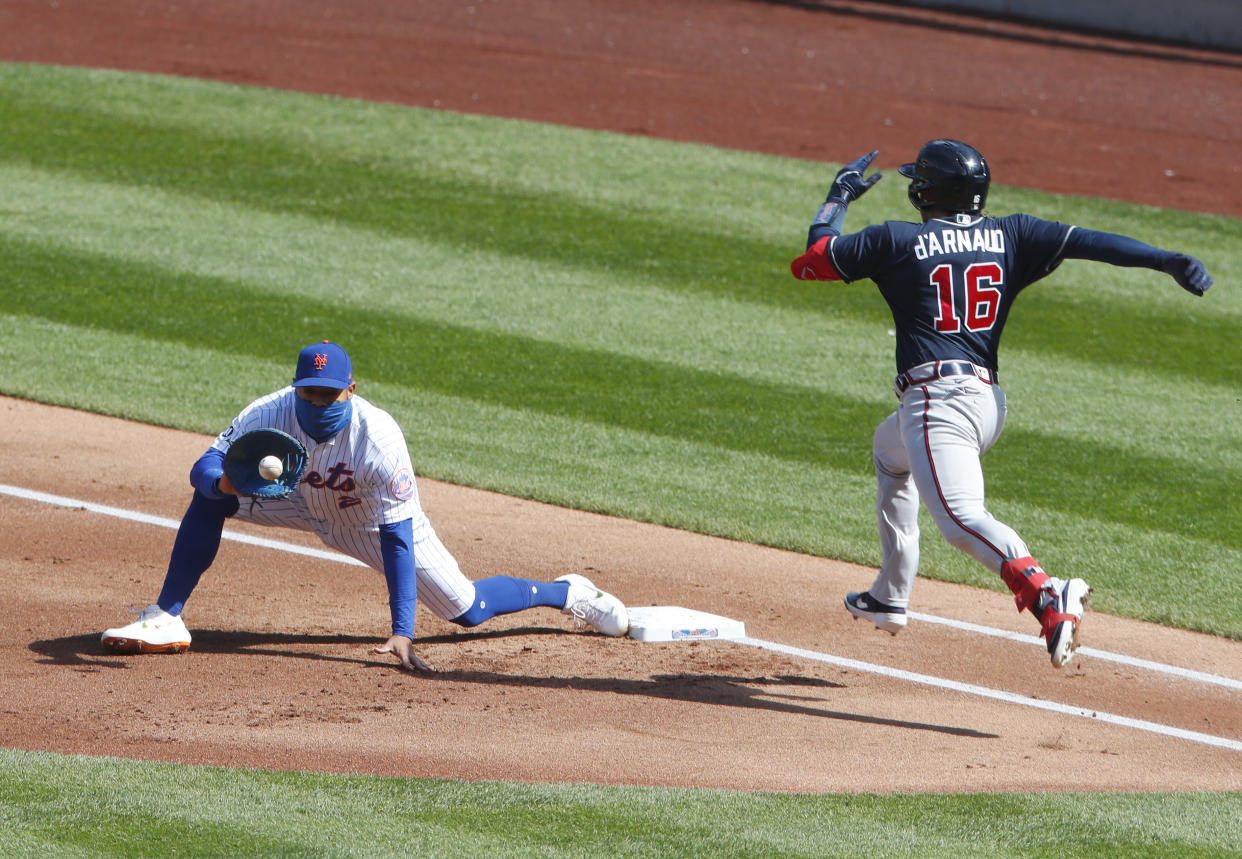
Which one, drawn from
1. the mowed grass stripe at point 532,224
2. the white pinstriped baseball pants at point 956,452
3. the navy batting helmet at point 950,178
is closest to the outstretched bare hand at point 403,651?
the white pinstriped baseball pants at point 956,452

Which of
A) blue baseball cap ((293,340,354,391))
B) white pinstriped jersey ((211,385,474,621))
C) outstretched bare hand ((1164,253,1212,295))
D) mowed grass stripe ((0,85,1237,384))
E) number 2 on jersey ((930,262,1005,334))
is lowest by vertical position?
white pinstriped jersey ((211,385,474,621))

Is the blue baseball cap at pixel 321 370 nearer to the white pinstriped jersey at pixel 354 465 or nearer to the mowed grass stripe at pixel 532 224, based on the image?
the white pinstriped jersey at pixel 354 465

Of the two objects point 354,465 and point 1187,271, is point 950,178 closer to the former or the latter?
point 1187,271

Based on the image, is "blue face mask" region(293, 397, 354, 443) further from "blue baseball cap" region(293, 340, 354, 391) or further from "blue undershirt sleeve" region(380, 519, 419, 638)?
"blue undershirt sleeve" region(380, 519, 419, 638)

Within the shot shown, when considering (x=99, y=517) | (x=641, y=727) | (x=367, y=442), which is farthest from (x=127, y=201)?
(x=641, y=727)

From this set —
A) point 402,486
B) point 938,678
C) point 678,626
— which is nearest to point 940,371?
point 938,678

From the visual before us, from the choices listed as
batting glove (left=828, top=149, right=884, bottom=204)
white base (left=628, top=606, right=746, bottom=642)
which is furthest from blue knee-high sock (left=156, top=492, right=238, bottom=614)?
batting glove (left=828, top=149, right=884, bottom=204)

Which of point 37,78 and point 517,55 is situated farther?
point 517,55

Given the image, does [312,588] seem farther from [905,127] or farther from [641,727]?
[905,127]
